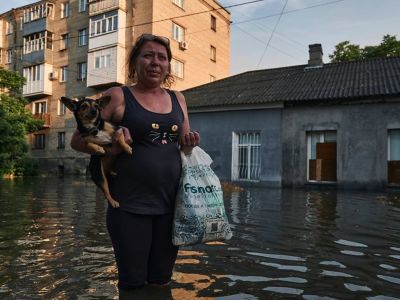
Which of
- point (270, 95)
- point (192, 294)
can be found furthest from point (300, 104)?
point (192, 294)

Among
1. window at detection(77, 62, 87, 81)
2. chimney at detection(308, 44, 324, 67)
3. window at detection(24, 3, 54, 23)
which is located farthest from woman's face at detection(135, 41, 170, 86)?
window at detection(24, 3, 54, 23)

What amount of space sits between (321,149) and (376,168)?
2.65 m

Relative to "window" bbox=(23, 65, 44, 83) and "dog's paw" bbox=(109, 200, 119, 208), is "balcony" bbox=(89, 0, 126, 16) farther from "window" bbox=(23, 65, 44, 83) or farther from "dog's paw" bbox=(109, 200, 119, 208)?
"dog's paw" bbox=(109, 200, 119, 208)

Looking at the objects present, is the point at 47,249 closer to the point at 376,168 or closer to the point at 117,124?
the point at 117,124

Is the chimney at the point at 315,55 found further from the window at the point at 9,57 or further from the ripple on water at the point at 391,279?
the window at the point at 9,57

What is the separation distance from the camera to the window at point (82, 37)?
36.1 meters

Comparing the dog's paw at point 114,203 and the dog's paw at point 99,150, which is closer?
the dog's paw at point 99,150

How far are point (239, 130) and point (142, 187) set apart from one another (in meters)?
19.3

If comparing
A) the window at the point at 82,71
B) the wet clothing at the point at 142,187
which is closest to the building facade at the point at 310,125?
the window at the point at 82,71

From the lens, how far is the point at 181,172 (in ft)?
9.40

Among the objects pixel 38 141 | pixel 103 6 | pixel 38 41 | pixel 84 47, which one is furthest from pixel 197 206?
pixel 38 41

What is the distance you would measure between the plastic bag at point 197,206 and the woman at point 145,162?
7 centimetres

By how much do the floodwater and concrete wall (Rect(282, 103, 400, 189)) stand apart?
10405mm

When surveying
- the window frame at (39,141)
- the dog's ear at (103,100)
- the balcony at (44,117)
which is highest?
the balcony at (44,117)
